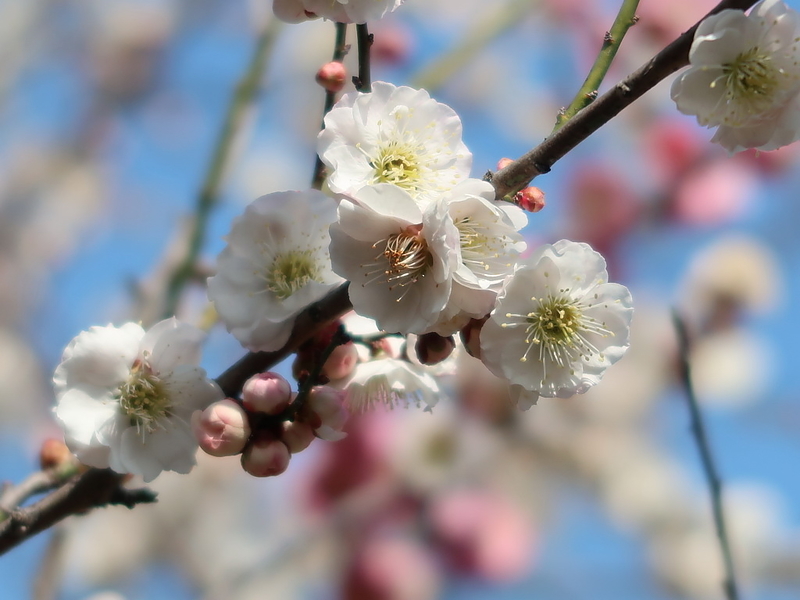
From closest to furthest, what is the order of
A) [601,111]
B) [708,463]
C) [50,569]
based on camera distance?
1. [601,111]
2. [708,463]
3. [50,569]

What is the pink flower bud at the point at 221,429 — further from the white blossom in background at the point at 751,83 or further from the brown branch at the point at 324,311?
the white blossom in background at the point at 751,83

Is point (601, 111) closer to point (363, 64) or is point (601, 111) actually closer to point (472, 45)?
point (363, 64)

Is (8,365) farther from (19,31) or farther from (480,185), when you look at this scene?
(480,185)

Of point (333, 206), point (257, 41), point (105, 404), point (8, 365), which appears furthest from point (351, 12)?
point (8, 365)

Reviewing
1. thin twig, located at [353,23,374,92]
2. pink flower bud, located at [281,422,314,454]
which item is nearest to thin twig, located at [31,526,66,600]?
pink flower bud, located at [281,422,314,454]

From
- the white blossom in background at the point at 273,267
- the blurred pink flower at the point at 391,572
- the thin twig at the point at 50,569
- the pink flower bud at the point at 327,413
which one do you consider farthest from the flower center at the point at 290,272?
the blurred pink flower at the point at 391,572

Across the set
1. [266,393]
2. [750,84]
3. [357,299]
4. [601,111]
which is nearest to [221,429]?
[266,393]

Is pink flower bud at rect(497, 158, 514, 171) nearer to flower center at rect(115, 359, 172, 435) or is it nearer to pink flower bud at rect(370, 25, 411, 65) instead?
flower center at rect(115, 359, 172, 435)
